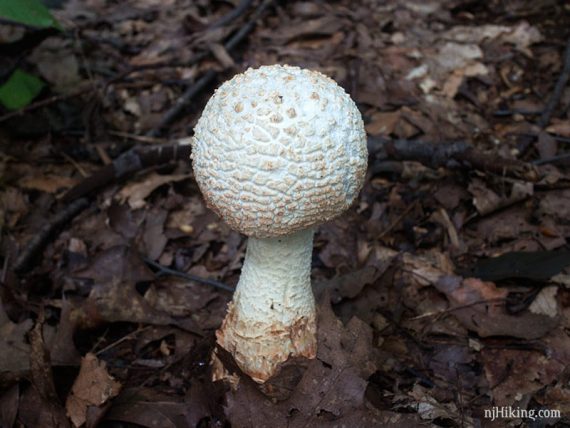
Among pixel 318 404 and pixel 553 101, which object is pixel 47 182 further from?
pixel 553 101

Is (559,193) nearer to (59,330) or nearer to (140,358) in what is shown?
(140,358)

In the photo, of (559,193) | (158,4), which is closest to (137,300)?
(559,193)

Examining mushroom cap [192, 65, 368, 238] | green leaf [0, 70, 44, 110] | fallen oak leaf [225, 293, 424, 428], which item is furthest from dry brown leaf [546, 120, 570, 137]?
green leaf [0, 70, 44, 110]

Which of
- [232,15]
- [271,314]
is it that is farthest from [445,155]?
[232,15]

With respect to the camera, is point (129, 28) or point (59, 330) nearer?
point (59, 330)

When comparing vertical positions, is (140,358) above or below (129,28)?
below

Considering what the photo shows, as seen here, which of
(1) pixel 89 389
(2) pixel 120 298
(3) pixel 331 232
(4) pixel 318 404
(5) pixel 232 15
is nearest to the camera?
(4) pixel 318 404

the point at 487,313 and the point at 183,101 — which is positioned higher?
the point at 183,101

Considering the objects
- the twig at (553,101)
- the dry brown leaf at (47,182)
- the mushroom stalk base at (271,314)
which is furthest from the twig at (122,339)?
the twig at (553,101)
